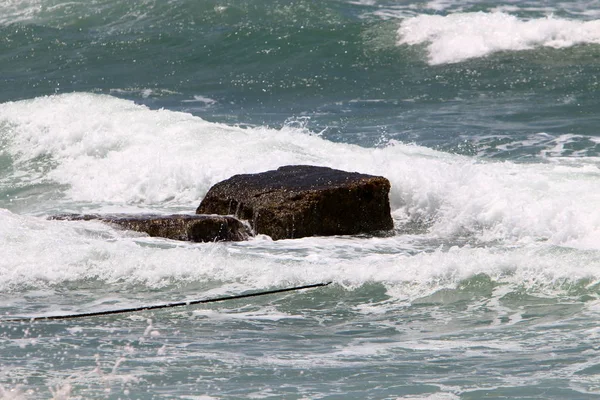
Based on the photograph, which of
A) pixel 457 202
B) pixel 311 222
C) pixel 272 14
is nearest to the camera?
pixel 311 222

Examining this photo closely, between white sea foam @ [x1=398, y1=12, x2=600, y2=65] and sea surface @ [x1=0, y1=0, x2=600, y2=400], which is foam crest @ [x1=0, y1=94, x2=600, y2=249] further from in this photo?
white sea foam @ [x1=398, y1=12, x2=600, y2=65]

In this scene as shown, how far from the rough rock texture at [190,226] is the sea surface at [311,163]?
0.18 m

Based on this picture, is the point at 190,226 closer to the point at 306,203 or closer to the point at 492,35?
the point at 306,203

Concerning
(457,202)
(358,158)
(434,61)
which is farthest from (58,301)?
(434,61)

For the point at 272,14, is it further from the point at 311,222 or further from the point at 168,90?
the point at 311,222

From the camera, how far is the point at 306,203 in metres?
8.95

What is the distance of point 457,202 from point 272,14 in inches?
490

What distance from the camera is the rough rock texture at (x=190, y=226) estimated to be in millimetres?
8672

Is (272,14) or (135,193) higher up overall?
(272,14)

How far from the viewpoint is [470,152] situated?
1273 centimetres

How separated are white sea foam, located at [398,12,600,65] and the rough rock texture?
10712 millimetres

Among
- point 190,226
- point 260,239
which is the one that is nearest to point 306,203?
point 260,239

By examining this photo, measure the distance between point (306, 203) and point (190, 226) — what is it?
0.98 m

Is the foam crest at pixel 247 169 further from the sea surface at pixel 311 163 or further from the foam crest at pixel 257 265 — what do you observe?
the foam crest at pixel 257 265
